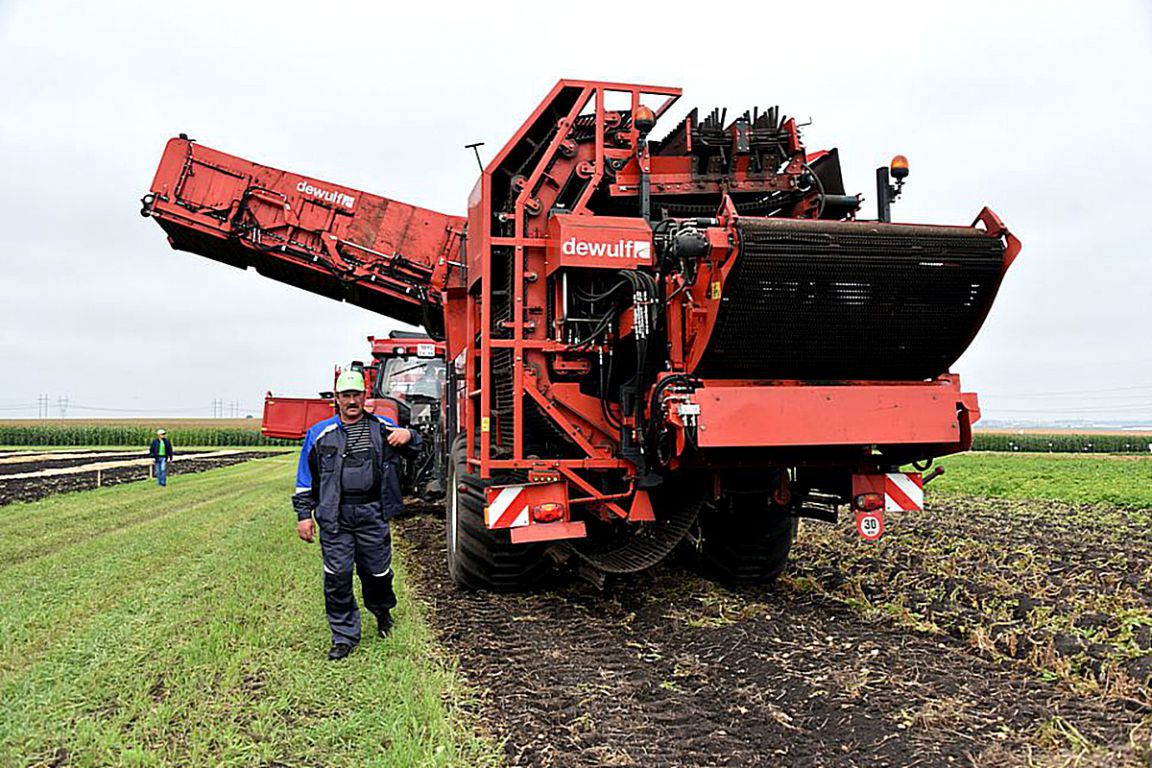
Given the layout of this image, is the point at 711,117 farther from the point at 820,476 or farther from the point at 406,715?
the point at 406,715

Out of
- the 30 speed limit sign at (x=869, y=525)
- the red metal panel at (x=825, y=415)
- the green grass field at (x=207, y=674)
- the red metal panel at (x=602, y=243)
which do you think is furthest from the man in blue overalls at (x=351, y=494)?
the 30 speed limit sign at (x=869, y=525)

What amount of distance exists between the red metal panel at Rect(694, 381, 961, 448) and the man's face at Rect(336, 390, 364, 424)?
1984 millimetres

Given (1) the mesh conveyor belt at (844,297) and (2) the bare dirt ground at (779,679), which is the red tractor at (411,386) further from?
(1) the mesh conveyor belt at (844,297)

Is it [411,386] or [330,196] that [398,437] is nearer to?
[330,196]

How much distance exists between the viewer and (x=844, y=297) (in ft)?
16.4

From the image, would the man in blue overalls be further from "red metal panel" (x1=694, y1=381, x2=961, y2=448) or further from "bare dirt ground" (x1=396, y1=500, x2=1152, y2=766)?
"red metal panel" (x1=694, y1=381, x2=961, y2=448)

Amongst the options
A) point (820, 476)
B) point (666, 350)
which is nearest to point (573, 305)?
point (666, 350)

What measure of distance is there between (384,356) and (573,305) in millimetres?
7240

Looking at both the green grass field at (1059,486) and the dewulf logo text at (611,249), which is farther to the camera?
the green grass field at (1059,486)

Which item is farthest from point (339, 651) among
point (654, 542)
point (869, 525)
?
point (869, 525)

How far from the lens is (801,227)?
488 centimetres

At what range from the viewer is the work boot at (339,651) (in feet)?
16.3

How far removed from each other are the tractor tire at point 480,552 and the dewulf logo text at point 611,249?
5.84 feet

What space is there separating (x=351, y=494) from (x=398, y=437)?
0.42 m
